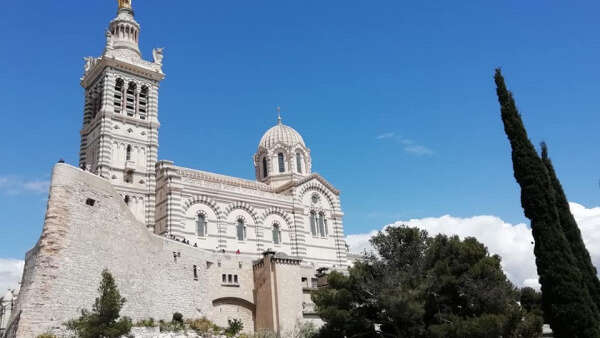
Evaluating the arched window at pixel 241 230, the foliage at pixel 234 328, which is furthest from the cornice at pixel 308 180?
the foliage at pixel 234 328

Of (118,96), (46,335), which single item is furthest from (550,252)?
(118,96)

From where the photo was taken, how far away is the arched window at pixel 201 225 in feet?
129

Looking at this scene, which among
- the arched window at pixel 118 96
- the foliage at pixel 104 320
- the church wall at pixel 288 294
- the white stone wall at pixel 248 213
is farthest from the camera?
the arched window at pixel 118 96

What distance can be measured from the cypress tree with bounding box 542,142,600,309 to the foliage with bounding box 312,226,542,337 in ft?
9.53

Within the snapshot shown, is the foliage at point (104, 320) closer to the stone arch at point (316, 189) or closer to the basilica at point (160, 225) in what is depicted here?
the basilica at point (160, 225)

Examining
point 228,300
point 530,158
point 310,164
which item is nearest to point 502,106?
point 530,158

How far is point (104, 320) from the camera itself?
2059 centimetres

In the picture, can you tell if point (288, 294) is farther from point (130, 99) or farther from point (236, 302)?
point (130, 99)

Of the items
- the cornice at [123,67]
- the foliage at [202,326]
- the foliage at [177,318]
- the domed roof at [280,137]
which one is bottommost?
the foliage at [202,326]

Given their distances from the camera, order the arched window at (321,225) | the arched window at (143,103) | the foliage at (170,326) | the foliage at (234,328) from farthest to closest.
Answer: the arched window at (321,225) < the arched window at (143,103) < the foliage at (234,328) < the foliage at (170,326)

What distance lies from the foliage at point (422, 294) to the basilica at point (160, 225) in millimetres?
5120

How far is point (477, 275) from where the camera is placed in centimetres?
2661

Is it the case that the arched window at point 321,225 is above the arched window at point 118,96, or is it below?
below

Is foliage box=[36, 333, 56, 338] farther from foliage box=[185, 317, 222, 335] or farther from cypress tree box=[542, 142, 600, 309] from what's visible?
cypress tree box=[542, 142, 600, 309]
